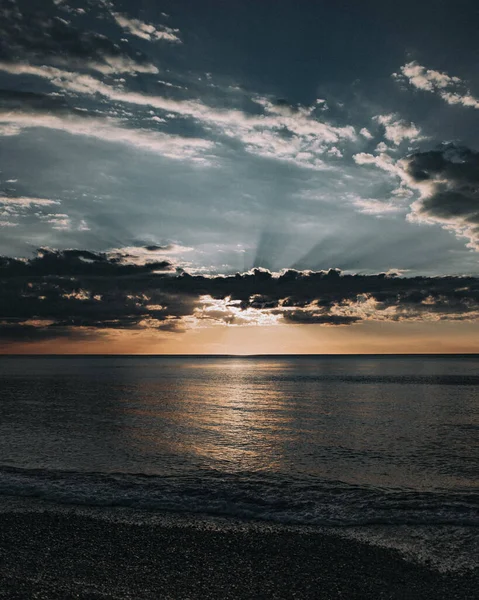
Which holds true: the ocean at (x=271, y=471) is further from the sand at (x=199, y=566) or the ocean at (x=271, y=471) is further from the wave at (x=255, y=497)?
the sand at (x=199, y=566)

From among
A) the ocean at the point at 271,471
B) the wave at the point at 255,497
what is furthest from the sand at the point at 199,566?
the wave at the point at 255,497

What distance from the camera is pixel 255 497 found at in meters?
16.2

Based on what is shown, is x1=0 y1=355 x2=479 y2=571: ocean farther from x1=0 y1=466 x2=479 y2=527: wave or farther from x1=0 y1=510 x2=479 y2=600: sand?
x1=0 y1=510 x2=479 y2=600: sand

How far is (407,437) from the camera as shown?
94.9ft

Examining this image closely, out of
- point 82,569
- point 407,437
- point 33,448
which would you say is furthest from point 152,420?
point 82,569

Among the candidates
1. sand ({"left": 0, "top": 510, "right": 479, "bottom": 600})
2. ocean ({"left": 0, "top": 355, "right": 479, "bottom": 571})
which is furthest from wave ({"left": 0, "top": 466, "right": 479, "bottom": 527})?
sand ({"left": 0, "top": 510, "right": 479, "bottom": 600})

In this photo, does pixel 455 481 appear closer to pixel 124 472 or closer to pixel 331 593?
pixel 331 593

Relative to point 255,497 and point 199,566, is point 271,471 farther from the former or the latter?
point 199,566

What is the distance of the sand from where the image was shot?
29.1 feet

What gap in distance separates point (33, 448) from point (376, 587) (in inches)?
846

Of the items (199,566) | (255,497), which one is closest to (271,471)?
(255,497)

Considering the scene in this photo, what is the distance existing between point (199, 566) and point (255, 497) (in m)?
6.38

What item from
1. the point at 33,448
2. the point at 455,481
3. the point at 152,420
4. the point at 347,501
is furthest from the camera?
the point at 152,420

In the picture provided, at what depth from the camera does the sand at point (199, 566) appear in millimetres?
8875
